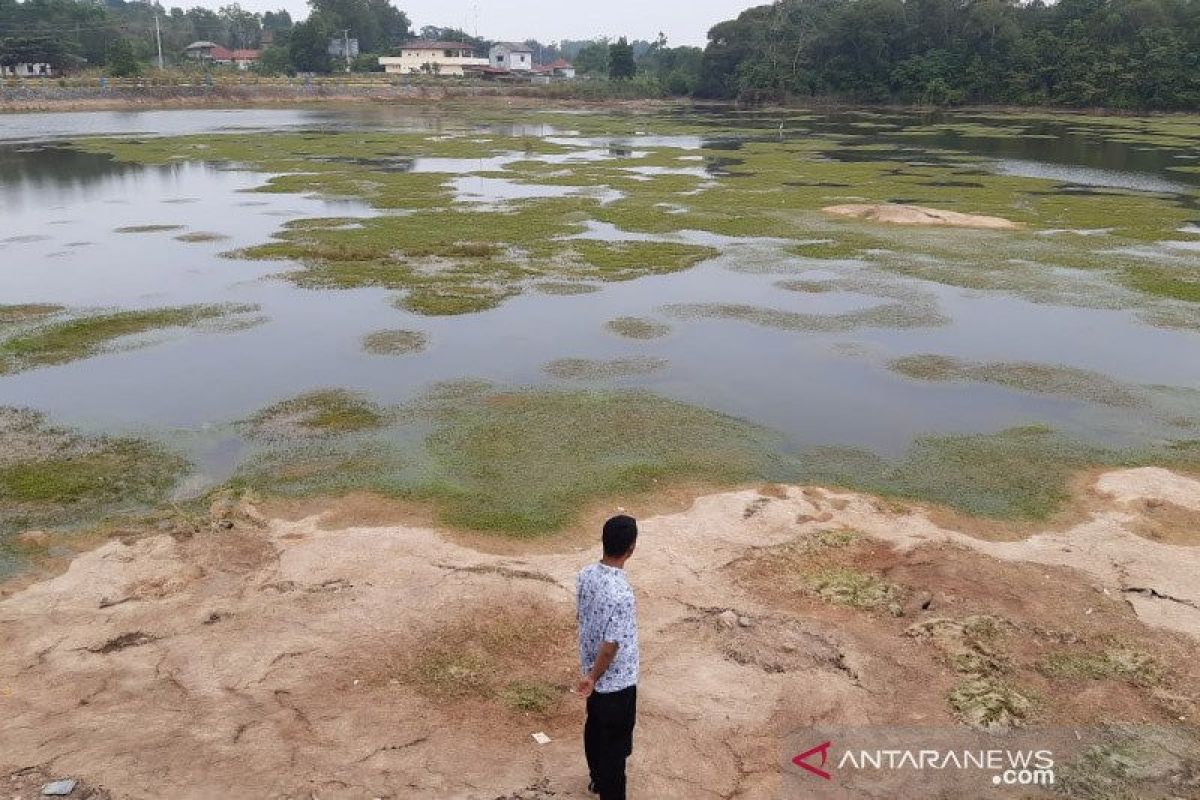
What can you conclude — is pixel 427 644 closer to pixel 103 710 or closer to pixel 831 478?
pixel 103 710

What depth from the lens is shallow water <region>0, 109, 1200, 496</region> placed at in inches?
671

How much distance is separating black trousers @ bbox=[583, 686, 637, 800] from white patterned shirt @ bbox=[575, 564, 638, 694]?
11cm

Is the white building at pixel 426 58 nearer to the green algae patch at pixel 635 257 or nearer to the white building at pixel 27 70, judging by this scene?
the white building at pixel 27 70

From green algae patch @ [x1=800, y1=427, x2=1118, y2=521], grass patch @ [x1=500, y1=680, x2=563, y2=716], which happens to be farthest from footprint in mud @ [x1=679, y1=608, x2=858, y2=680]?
green algae patch @ [x1=800, y1=427, x2=1118, y2=521]

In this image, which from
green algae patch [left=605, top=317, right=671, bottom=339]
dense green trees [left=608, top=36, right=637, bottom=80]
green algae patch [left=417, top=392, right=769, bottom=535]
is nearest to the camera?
green algae patch [left=417, top=392, right=769, bottom=535]

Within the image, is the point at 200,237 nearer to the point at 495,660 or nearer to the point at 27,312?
the point at 27,312

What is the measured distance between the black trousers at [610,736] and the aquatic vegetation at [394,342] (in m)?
15.0

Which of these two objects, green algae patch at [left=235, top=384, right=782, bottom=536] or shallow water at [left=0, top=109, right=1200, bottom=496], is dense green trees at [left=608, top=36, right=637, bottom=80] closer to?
shallow water at [left=0, top=109, right=1200, bottom=496]

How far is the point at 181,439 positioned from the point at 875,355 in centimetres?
1511

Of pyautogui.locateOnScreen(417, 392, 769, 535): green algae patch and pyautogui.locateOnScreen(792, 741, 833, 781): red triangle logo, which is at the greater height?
pyautogui.locateOnScreen(417, 392, 769, 535): green algae patch

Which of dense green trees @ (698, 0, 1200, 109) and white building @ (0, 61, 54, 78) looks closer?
dense green trees @ (698, 0, 1200, 109)

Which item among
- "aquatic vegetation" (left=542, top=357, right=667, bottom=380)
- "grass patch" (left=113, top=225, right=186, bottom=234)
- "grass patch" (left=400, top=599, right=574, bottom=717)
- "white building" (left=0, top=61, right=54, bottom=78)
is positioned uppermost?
"white building" (left=0, top=61, right=54, bottom=78)

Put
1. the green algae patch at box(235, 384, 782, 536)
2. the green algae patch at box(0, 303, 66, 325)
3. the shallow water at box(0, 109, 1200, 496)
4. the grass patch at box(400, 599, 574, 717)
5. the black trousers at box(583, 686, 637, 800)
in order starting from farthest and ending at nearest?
the green algae patch at box(0, 303, 66, 325) < the shallow water at box(0, 109, 1200, 496) < the green algae patch at box(235, 384, 782, 536) < the grass patch at box(400, 599, 574, 717) < the black trousers at box(583, 686, 637, 800)

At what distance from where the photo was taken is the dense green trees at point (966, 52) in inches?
3681
